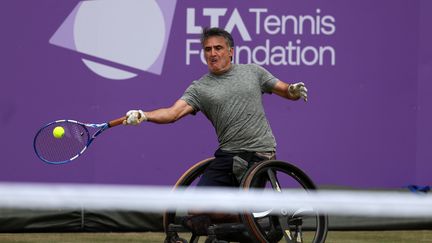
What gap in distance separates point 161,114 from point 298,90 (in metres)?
0.67

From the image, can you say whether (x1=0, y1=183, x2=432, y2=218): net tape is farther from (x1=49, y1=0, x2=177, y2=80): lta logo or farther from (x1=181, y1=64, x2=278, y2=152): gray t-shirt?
(x1=49, y1=0, x2=177, y2=80): lta logo

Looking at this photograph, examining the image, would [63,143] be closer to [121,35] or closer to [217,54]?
[217,54]

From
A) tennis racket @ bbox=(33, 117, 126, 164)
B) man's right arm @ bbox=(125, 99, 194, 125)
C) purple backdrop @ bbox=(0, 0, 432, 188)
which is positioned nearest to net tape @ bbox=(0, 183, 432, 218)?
man's right arm @ bbox=(125, 99, 194, 125)

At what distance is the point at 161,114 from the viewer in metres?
5.01

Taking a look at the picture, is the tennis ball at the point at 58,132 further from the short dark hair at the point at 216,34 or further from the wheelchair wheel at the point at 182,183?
the short dark hair at the point at 216,34

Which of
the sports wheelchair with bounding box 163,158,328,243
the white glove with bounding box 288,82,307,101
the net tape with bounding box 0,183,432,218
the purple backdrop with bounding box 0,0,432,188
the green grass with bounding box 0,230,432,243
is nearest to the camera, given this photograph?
the net tape with bounding box 0,183,432,218

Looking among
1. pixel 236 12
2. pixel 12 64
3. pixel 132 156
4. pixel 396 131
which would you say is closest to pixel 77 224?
pixel 132 156

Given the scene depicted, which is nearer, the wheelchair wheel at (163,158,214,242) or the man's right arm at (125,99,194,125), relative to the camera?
the man's right arm at (125,99,194,125)

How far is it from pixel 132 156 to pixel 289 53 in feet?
3.88

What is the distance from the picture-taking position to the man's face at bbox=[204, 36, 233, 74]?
5.20 meters

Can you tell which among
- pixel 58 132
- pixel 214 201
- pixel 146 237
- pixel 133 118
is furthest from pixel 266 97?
pixel 214 201

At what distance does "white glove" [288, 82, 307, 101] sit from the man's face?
35 cm

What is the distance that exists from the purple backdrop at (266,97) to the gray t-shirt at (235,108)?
1443 millimetres

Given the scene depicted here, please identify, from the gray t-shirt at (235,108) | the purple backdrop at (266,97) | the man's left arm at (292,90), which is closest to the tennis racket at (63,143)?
the gray t-shirt at (235,108)
